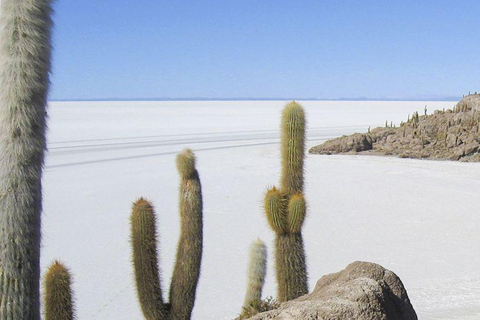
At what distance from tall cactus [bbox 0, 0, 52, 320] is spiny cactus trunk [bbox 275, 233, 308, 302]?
2182mm

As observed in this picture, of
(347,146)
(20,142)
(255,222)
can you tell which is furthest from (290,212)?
(347,146)

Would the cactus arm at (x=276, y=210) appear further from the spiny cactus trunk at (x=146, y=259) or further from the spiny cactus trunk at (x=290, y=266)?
the spiny cactus trunk at (x=146, y=259)

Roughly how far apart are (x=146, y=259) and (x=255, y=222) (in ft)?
15.7

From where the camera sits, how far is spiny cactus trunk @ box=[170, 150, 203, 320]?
514cm

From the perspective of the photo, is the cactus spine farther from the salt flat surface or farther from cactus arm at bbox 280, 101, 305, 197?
the salt flat surface

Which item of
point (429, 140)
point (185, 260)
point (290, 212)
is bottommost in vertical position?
point (185, 260)

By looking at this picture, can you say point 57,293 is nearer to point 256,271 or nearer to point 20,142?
point 20,142


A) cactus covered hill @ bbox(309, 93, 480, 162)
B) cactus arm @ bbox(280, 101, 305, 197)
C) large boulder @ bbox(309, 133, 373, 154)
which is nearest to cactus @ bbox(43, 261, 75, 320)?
cactus arm @ bbox(280, 101, 305, 197)

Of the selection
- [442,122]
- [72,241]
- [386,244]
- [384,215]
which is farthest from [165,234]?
[442,122]

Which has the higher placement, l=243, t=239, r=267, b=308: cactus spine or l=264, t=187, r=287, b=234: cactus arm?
l=264, t=187, r=287, b=234: cactus arm

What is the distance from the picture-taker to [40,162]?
3.42 meters

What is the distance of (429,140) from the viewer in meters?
18.9

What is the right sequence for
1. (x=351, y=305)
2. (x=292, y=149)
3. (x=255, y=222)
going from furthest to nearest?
1. (x=255, y=222)
2. (x=292, y=149)
3. (x=351, y=305)

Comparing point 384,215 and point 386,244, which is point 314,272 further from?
point 384,215
